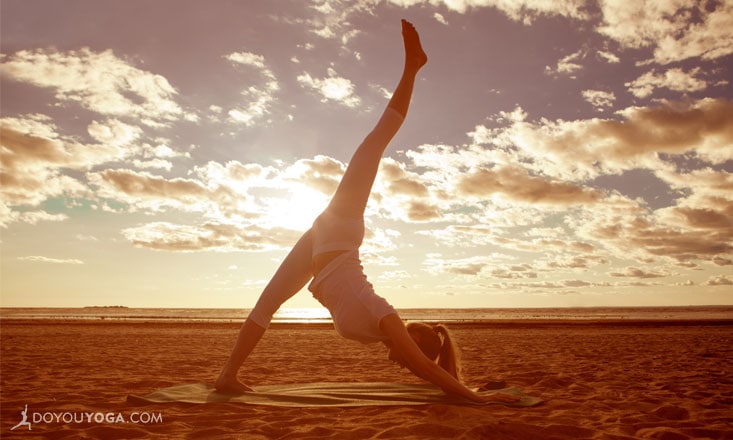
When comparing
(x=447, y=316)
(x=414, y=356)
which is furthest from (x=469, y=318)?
(x=414, y=356)

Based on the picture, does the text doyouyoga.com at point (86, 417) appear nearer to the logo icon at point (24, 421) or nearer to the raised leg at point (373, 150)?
A: the logo icon at point (24, 421)

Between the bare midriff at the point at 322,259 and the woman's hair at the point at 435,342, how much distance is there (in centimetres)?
99

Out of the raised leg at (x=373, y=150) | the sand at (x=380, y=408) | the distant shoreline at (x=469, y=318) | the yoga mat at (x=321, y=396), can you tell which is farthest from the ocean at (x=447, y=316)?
A: the raised leg at (x=373, y=150)

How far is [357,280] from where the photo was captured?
12.8 feet

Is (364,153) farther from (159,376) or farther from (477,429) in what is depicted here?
(159,376)

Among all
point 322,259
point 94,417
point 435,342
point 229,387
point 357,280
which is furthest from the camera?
point 229,387

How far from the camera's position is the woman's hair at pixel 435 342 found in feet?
14.1

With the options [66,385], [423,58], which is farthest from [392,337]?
[66,385]

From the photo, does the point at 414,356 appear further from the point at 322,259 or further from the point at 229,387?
the point at 229,387

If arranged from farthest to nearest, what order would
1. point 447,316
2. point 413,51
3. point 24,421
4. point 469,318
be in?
point 447,316, point 469,318, point 413,51, point 24,421

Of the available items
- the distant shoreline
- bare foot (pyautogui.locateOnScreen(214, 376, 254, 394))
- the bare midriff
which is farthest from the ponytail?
the distant shoreline

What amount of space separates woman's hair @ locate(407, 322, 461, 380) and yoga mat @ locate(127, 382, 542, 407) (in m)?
0.33

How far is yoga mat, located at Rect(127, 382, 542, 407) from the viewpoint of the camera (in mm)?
4062

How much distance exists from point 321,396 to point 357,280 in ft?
3.90
